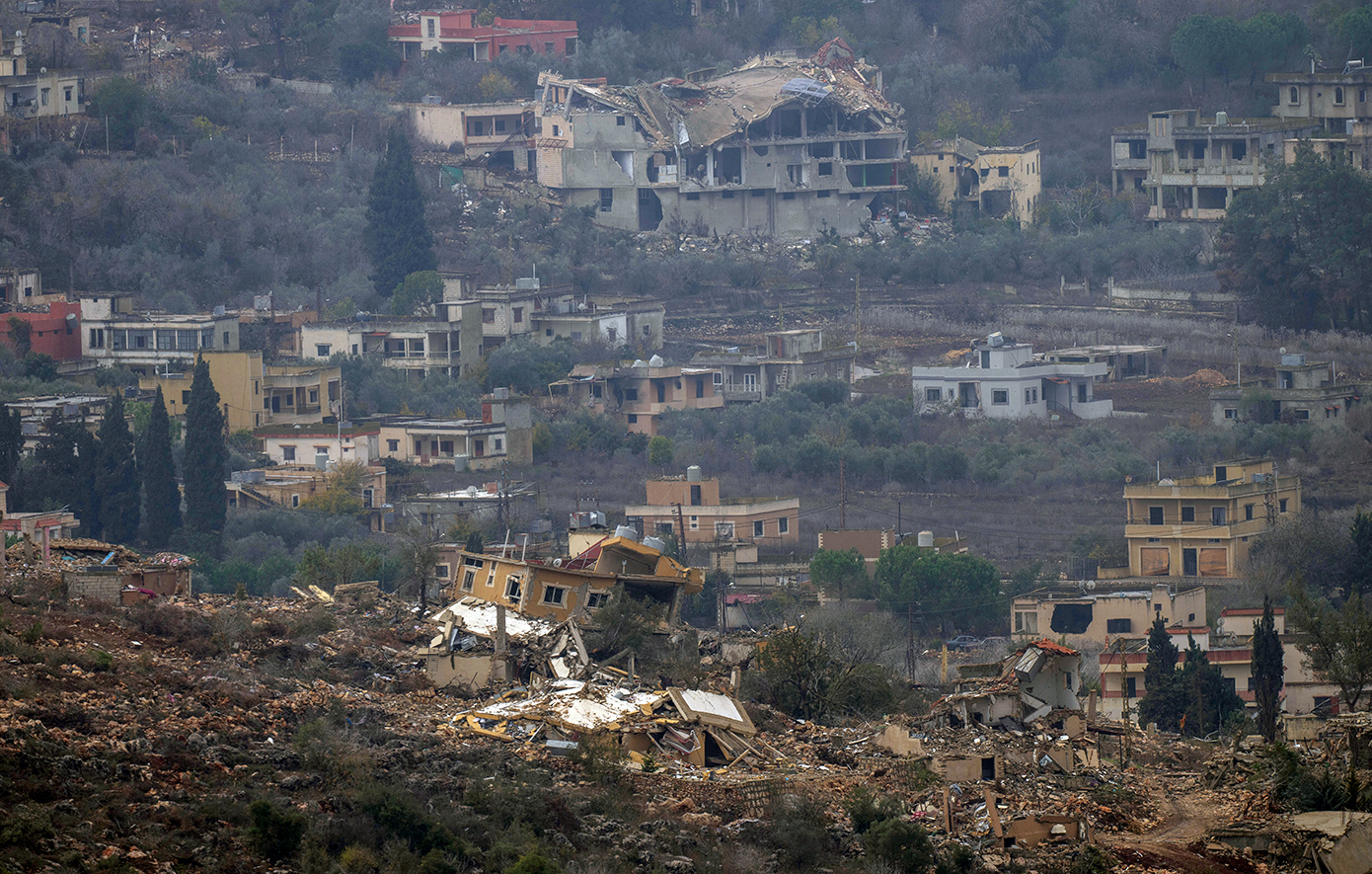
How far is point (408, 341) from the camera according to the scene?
2650 inches

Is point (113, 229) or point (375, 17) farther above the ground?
point (375, 17)

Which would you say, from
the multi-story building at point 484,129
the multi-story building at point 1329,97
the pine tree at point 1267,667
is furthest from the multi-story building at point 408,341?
the pine tree at point 1267,667

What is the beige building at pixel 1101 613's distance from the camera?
46969mm

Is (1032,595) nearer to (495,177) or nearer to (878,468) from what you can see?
(878,468)

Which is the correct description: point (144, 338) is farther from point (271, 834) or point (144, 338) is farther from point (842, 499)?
point (271, 834)

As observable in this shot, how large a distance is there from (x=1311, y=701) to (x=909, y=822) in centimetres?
1687

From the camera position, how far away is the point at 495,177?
78875 mm

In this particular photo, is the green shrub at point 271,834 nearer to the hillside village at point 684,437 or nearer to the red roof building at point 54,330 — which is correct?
the hillside village at point 684,437

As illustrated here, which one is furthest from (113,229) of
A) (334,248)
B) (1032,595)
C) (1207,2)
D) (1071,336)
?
(1207,2)

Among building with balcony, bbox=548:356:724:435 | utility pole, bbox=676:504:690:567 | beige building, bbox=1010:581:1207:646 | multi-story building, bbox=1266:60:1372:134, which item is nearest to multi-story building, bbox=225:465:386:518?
utility pole, bbox=676:504:690:567

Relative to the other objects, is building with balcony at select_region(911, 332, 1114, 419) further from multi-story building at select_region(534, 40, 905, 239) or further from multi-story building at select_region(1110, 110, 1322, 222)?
multi-story building at select_region(1110, 110, 1322, 222)

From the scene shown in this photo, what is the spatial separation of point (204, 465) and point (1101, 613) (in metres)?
18.7

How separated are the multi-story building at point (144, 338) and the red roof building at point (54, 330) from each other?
0.24 meters

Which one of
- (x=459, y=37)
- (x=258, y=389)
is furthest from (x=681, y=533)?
(x=459, y=37)
